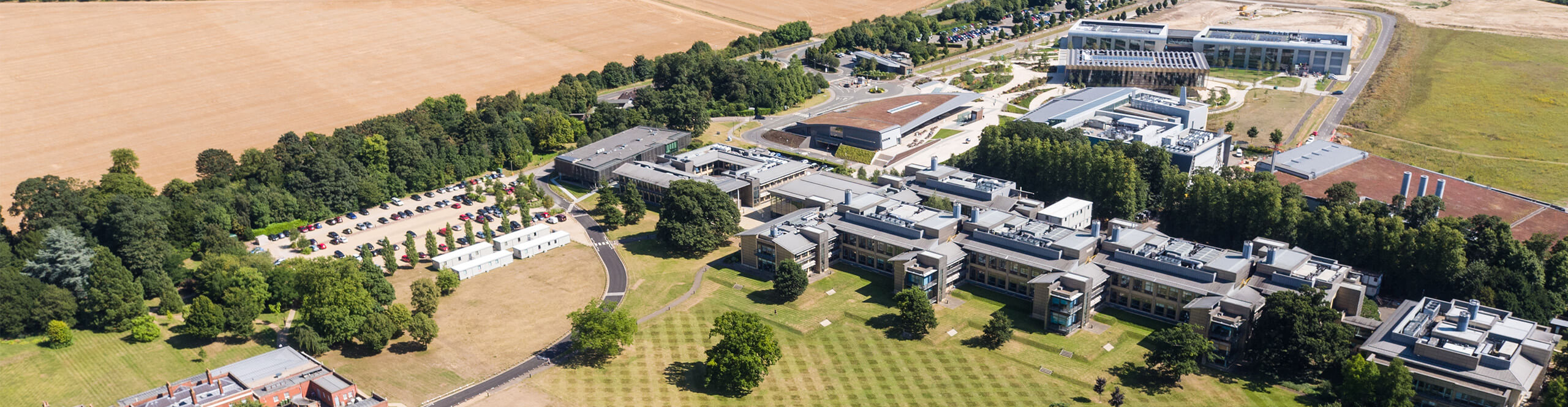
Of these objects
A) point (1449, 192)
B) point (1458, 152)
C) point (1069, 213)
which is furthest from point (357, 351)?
point (1458, 152)

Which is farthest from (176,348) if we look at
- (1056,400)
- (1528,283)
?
(1528,283)

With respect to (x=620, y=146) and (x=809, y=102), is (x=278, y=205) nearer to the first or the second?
(x=620, y=146)

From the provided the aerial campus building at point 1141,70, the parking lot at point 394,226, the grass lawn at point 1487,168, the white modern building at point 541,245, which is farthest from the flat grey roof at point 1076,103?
the parking lot at point 394,226

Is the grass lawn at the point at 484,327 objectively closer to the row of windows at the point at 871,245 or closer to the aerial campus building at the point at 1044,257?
the aerial campus building at the point at 1044,257

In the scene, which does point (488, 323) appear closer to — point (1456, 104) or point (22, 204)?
point (22, 204)

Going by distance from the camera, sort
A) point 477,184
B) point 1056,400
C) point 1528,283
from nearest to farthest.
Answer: point 1056,400 < point 1528,283 < point 477,184

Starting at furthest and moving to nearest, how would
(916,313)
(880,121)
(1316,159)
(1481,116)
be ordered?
(1481,116), (880,121), (1316,159), (916,313)

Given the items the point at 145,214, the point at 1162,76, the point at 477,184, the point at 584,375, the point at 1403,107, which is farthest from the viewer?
the point at 1162,76
